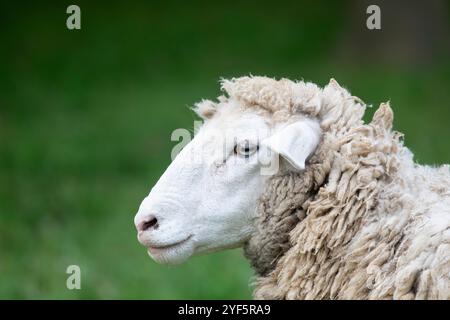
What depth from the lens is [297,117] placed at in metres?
3.89

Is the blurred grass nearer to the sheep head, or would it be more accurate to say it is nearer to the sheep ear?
the sheep head

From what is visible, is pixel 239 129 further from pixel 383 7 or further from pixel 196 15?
Answer: pixel 196 15

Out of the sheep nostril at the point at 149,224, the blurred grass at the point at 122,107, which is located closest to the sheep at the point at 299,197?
the sheep nostril at the point at 149,224

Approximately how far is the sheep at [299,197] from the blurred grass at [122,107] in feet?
8.12

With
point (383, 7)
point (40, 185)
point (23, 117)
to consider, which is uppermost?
point (383, 7)

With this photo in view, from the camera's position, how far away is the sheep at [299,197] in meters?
3.68

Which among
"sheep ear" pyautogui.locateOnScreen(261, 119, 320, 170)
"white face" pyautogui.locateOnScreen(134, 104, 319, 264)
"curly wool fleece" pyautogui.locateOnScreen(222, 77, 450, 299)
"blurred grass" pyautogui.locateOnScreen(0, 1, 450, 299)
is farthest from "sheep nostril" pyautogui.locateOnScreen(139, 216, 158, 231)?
"blurred grass" pyautogui.locateOnScreen(0, 1, 450, 299)

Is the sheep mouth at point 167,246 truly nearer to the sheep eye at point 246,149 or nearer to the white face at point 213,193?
the white face at point 213,193

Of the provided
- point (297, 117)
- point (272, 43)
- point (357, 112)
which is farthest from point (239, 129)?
point (272, 43)

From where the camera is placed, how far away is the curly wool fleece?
3.58 meters

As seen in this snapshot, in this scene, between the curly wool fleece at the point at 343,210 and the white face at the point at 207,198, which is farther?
the white face at the point at 207,198

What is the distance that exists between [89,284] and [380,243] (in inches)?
130

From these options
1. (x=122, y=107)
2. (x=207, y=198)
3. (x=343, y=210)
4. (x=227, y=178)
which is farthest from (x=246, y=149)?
(x=122, y=107)

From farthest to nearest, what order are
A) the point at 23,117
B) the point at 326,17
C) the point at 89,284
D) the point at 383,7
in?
the point at 326,17 → the point at 383,7 → the point at 23,117 → the point at 89,284
